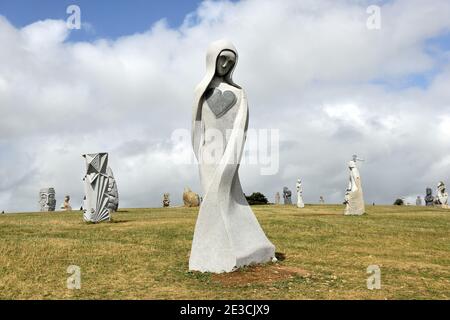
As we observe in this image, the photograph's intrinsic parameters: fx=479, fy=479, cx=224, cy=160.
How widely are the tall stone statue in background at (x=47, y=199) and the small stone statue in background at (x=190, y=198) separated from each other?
38.4ft

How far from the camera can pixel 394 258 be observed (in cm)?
1433

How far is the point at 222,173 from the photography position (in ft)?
36.3

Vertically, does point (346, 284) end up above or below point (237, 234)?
below

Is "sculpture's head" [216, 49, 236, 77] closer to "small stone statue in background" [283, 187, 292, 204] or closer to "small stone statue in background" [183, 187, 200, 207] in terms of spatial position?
"small stone statue in background" [183, 187, 200, 207]

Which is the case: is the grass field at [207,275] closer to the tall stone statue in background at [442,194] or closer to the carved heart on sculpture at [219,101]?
the carved heart on sculpture at [219,101]

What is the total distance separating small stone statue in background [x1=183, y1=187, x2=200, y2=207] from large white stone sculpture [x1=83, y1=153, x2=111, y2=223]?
17969 millimetres

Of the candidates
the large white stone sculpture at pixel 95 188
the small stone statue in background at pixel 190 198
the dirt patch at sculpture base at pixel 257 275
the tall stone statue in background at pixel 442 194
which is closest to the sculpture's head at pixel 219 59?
the dirt patch at sculpture base at pixel 257 275

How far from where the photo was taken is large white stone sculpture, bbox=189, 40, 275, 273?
11055mm

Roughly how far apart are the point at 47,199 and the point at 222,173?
34590 millimetres

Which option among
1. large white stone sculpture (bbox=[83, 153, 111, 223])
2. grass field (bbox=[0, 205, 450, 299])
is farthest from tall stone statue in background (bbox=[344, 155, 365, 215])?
large white stone sculpture (bbox=[83, 153, 111, 223])

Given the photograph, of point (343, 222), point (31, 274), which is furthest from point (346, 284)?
point (343, 222)

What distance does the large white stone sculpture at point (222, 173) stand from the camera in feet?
36.3
